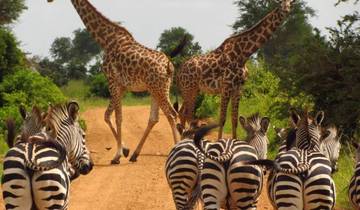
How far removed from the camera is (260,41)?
17953 mm

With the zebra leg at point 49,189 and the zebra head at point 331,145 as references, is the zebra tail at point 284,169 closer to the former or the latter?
the zebra leg at point 49,189

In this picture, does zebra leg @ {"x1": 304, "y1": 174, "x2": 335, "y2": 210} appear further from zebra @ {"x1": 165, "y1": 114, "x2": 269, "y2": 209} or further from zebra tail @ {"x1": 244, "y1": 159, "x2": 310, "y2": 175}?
zebra @ {"x1": 165, "y1": 114, "x2": 269, "y2": 209}

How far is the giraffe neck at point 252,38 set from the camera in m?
17.8

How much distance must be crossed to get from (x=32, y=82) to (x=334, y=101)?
28.2 feet

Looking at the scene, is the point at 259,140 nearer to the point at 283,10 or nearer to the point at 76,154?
the point at 76,154

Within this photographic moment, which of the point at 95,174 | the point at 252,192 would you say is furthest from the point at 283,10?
the point at 252,192

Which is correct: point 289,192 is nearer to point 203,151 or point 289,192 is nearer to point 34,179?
point 203,151

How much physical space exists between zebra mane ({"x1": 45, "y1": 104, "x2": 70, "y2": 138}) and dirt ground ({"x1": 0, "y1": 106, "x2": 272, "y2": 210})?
3563 mm

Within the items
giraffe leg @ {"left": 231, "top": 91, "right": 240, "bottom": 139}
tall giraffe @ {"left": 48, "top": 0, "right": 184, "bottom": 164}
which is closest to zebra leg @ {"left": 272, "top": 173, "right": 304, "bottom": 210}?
tall giraffe @ {"left": 48, "top": 0, "right": 184, "bottom": 164}

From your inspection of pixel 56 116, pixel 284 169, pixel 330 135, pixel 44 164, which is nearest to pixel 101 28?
pixel 330 135

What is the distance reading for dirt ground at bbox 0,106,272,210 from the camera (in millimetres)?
12422

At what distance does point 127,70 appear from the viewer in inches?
674

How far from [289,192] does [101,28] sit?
35.6ft

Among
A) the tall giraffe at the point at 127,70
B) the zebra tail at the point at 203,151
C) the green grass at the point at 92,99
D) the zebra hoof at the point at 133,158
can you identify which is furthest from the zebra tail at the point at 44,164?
the green grass at the point at 92,99
